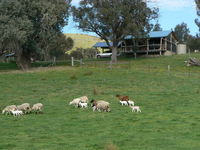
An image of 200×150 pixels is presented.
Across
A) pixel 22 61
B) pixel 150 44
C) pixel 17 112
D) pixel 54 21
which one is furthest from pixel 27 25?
pixel 150 44

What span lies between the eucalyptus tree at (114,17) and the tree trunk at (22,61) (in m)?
16.4

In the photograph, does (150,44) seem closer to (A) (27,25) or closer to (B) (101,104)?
(A) (27,25)

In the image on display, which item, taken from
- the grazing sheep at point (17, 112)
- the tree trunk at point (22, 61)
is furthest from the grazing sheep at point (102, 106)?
the tree trunk at point (22, 61)

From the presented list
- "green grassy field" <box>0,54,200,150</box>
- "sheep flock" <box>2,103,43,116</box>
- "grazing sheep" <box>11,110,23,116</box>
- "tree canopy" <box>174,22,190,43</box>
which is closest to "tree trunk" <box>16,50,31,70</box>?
"green grassy field" <box>0,54,200,150</box>

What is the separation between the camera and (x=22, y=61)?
53719 mm

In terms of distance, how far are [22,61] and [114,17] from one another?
763 inches

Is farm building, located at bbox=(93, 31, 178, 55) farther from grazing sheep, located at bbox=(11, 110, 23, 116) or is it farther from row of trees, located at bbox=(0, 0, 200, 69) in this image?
grazing sheep, located at bbox=(11, 110, 23, 116)

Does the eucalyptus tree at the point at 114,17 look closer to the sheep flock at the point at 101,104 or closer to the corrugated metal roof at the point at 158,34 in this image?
the corrugated metal roof at the point at 158,34

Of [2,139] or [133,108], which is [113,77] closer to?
[133,108]

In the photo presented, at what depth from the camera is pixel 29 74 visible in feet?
145

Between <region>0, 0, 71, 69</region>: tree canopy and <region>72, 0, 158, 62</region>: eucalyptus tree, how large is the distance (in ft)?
40.2

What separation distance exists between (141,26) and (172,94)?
131 ft

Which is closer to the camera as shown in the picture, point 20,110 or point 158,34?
point 20,110

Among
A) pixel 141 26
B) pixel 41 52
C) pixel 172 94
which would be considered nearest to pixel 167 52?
pixel 141 26
